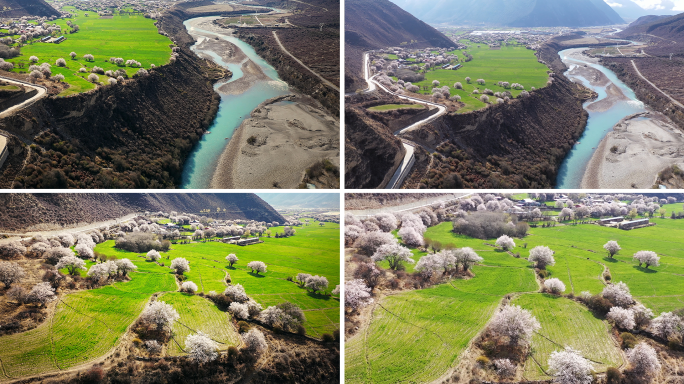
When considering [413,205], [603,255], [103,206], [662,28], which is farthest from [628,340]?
[662,28]

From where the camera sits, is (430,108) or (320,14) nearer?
(430,108)

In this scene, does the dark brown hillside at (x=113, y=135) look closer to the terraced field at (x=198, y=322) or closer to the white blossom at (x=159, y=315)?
the white blossom at (x=159, y=315)

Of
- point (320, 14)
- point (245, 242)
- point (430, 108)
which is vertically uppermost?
point (320, 14)

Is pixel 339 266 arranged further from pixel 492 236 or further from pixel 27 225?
pixel 27 225

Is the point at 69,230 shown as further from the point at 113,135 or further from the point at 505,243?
the point at 505,243

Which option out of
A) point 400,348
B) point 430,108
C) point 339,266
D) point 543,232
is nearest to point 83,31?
point 430,108

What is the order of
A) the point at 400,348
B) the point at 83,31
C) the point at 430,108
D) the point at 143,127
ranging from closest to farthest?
the point at 400,348, the point at 143,127, the point at 430,108, the point at 83,31
